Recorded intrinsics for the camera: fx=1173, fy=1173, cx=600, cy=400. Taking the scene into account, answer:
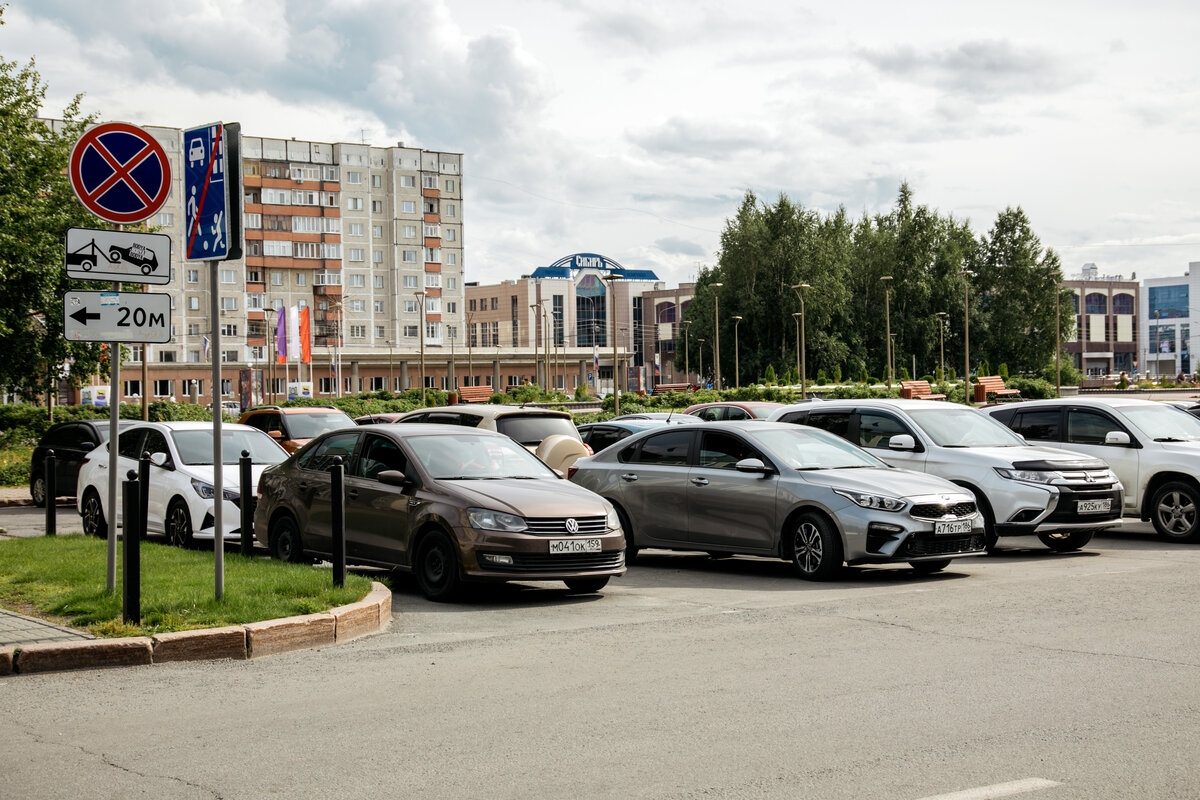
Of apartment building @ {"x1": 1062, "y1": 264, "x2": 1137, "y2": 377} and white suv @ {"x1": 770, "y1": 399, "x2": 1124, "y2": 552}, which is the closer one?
white suv @ {"x1": 770, "y1": 399, "x2": 1124, "y2": 552}

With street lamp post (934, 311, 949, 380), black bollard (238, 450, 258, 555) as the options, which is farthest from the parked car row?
street lamp post (934, 311, 949, 380)

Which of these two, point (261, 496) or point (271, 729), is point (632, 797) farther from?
point (261, 496)

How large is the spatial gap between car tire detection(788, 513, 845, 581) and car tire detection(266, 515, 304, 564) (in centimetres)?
512

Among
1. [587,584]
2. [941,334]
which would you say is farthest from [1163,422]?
[941,334]

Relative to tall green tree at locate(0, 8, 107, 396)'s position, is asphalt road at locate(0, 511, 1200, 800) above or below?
below

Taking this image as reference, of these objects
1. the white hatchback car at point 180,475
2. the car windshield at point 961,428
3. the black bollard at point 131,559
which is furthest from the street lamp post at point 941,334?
the black bollard at point 131,559

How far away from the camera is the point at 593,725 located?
6.07 m

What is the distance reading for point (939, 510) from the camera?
1174 centimetres

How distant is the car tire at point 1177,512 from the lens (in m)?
15.4

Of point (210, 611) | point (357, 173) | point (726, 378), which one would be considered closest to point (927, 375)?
point (726, 378)

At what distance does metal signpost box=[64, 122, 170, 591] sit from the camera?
864 cm

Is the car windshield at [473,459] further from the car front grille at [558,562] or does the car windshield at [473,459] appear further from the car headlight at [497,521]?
the car front grille at [558,562]

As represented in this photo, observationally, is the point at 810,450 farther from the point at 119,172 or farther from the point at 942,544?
the point at 119,172

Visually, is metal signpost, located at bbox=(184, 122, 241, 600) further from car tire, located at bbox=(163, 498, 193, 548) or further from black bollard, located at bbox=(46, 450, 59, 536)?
black bollard, located at bbox=(46, 450, 59, 536)
